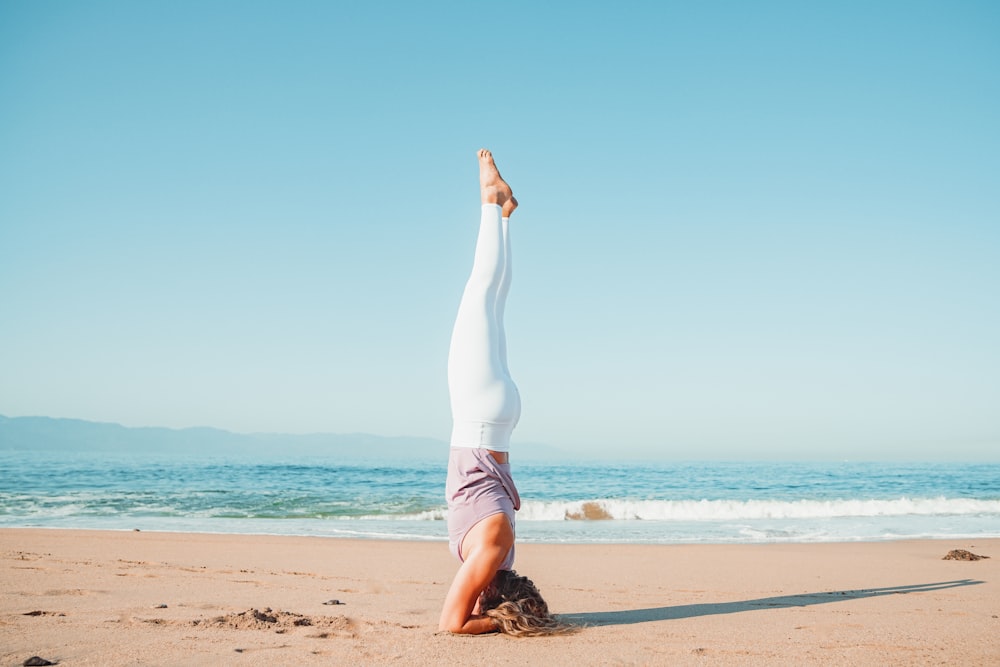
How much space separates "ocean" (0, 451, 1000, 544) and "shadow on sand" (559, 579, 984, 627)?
15.3 ft

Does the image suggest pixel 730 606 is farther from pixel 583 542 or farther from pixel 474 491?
pixel 583 542

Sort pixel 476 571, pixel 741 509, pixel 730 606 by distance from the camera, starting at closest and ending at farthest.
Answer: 1. pixel 476 571
2. pixel 730 606
3. pixel 741 509

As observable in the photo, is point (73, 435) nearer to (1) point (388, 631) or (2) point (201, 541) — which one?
(2) point (201, 541)

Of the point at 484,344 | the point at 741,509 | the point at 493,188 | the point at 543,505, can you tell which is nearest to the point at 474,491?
the point at 484,344

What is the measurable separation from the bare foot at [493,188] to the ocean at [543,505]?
7.54 meters

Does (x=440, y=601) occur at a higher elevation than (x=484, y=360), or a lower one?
lower

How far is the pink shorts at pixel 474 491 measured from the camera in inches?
162

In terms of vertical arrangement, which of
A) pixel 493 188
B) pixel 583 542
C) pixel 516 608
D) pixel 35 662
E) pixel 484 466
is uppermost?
pixel 493 188

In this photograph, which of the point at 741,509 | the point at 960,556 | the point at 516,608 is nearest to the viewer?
the point at 516,608

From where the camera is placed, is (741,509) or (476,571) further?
(741,509)

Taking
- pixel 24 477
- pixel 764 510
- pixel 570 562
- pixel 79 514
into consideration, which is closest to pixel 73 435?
pixel 24 477

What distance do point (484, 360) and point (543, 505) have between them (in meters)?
16.4

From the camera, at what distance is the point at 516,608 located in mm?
4129

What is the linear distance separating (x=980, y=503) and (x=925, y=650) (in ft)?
67.8
